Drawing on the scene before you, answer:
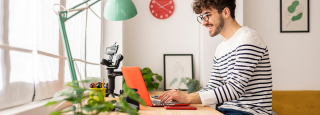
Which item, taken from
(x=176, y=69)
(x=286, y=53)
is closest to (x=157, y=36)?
(x=176, y=69)

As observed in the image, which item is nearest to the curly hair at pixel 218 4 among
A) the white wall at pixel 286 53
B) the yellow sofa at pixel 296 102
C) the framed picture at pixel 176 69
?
the framed picture at pixel 176 69

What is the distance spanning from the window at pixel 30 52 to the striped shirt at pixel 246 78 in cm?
96

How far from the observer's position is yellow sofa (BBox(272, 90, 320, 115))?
2.72 metres

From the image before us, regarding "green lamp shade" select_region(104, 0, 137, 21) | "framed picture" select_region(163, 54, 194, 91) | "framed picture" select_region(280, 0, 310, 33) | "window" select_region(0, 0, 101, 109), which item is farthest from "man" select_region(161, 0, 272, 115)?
"framed picture" select_region(280, 0, 310, 33)

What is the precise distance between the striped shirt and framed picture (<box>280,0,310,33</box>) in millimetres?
1813

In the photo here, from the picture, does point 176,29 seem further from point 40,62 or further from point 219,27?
point 40,62

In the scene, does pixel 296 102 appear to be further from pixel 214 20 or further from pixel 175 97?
pixel 175 97

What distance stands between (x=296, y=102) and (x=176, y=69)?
1487mm

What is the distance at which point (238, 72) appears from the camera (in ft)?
4.46

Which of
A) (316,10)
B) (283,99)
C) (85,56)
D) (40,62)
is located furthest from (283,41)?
(40,62)

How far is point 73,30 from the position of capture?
1925mm

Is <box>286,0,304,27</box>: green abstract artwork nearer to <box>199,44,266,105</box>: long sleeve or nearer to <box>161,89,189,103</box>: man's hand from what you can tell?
<box>199,44,266,105</box>: long sleeve

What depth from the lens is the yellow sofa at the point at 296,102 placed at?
8.94ft

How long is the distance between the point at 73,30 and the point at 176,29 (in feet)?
4.97
